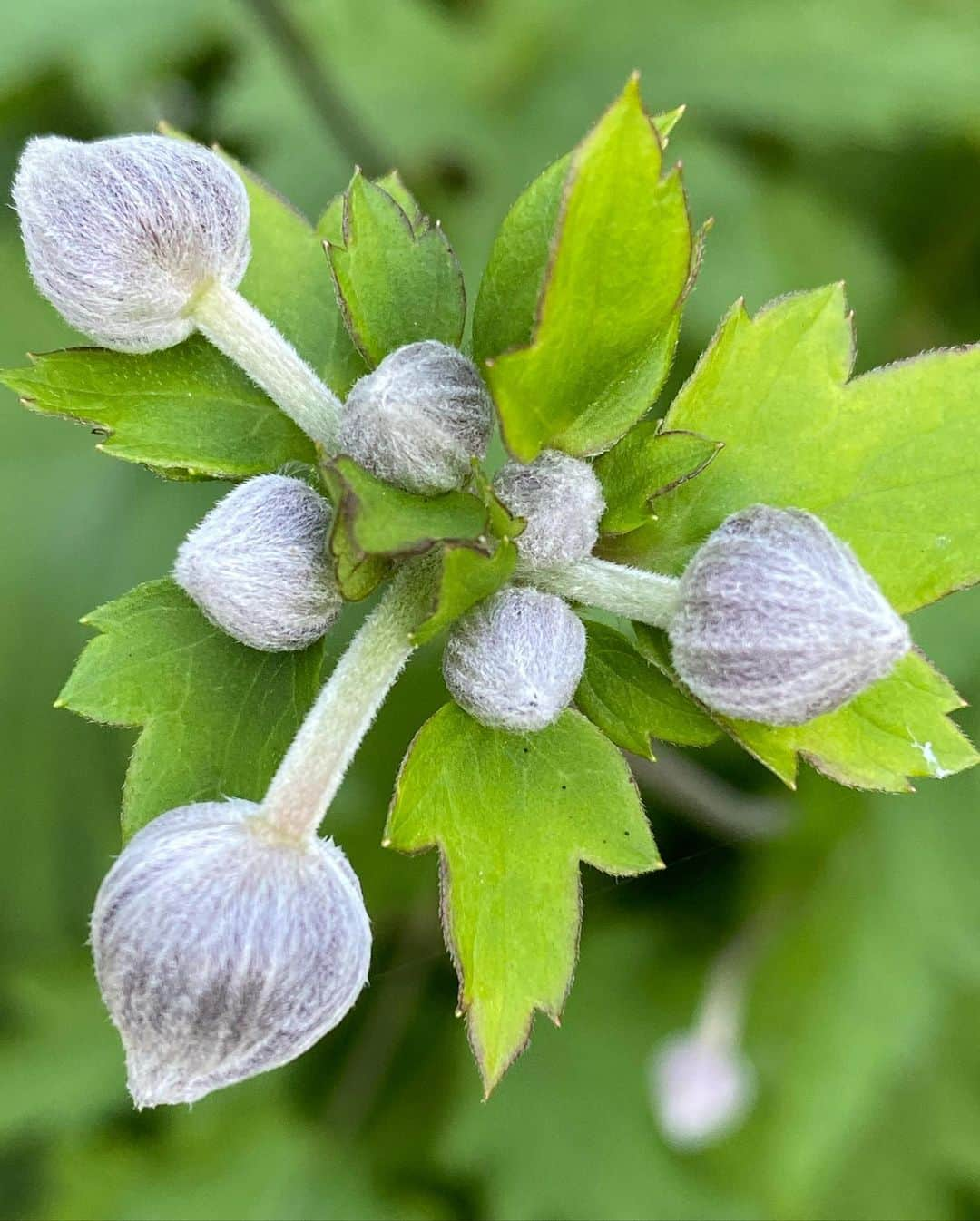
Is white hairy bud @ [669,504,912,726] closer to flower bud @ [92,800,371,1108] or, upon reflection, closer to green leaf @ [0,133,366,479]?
flower bud @ [92,800,371,1108]

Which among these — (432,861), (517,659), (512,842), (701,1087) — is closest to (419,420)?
(517,659)

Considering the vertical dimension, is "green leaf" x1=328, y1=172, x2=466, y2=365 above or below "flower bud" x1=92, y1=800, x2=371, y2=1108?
above

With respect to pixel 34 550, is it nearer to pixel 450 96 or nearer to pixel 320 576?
pixel 450 96

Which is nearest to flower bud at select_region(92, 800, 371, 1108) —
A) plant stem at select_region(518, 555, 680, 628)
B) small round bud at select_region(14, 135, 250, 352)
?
plant stem at select_region(518, 555, 680, 628)

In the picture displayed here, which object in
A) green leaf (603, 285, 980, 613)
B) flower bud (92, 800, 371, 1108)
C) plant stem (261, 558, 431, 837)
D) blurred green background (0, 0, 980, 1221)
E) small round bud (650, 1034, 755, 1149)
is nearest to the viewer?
flower bud (92, 800, 371, 1108)

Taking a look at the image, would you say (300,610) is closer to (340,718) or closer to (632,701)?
(340,718)

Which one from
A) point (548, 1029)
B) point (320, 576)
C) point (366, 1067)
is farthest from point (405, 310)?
point (366, 1067)
